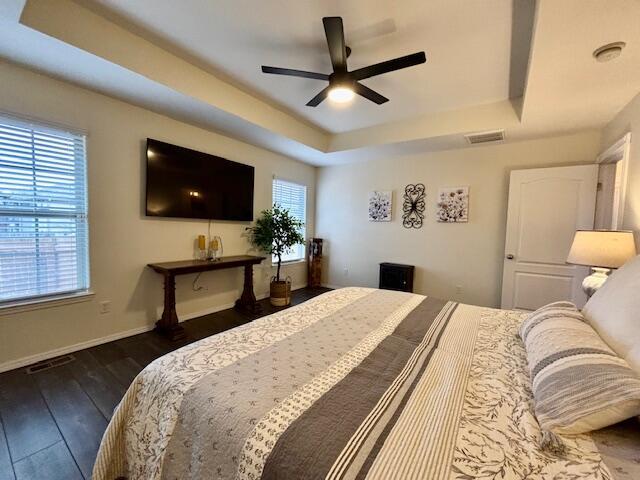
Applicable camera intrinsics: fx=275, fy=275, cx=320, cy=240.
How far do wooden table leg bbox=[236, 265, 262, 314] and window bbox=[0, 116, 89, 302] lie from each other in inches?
67.1

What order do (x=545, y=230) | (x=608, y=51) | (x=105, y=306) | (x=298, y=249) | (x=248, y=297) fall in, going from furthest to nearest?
→ (x=298, y=249) → (x=248, y=297) → (x=545, y=230) → (x=105, y=306) → (x=608, y=51)

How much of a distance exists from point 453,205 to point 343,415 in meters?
3.75

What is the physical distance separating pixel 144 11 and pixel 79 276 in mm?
2316

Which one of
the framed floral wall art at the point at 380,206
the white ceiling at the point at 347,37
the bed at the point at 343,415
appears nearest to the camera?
the bed at the point at 343,415

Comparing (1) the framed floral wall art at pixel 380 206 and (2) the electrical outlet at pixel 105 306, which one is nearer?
(2) the electrical outlet at pixel 105 306

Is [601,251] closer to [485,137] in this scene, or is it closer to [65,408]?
[485,137]

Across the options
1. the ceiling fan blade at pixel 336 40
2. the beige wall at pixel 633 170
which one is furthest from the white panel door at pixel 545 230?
the ceiling fan blade at pixel 336 40

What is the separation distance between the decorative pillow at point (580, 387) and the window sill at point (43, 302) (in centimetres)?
338

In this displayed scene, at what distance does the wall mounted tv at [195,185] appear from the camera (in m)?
3.00

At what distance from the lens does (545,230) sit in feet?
10.7

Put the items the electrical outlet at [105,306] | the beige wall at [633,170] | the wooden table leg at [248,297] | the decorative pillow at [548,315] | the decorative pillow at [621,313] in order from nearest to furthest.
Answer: the decorative pillow at [621,313], the decorative pillow at [548,315], the beige wall at [633,170], the electrical outlet at [105,306], the wooden table leg at [248,297]

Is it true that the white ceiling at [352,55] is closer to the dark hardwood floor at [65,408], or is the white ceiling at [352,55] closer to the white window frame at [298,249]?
the white window frame at [298,249]

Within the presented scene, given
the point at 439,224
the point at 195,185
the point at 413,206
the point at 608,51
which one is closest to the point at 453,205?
the point at 439,224

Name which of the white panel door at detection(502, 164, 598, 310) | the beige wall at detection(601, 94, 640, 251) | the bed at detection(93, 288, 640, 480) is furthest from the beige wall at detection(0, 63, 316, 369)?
the beige wall at detection(601, 94, 640, 251)
